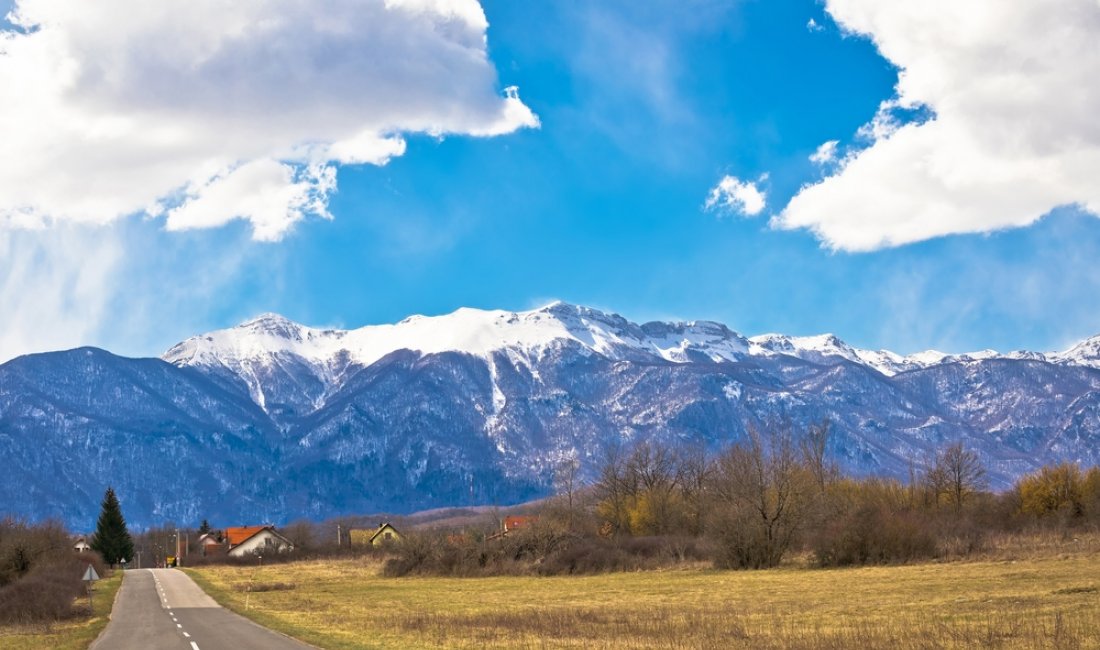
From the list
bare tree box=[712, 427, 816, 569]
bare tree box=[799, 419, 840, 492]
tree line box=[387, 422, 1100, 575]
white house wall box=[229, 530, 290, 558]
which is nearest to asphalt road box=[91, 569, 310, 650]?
tree line box=[387, 422, 1100, 575]

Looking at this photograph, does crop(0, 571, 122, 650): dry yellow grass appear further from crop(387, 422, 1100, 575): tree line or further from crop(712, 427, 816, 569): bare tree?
crop(712, 427, 816, 569): bare tree

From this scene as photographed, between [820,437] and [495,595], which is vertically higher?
[820,437]

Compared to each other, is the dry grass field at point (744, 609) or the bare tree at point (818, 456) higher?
the bare tree at point (818, 456)

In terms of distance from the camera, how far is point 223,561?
176125 millimetres

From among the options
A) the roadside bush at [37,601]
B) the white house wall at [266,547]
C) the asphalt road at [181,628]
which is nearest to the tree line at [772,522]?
the asphalt road at [181,628]

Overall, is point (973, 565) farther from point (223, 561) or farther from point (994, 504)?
point (223, 561)

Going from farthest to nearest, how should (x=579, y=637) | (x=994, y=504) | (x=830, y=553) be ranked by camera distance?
(x=994, y=504) < (x=830, y=553) < (x=579, y=637)

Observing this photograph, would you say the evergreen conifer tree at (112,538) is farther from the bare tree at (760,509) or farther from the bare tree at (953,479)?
the bare tree at (953,479)

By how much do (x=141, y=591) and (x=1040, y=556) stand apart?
6332 centimetres

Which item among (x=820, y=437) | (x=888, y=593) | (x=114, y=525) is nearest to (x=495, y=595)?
(x=888, y=593)

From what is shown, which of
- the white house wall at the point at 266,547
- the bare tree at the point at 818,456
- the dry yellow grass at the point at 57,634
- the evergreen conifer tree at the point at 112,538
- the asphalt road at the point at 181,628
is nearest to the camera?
the asphalt road at the point at 181,628

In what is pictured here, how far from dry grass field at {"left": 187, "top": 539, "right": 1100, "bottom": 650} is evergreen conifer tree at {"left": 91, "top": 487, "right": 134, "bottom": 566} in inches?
3381

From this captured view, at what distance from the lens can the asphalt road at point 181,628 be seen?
37.9m

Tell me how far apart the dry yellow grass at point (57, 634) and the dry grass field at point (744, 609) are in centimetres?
721
